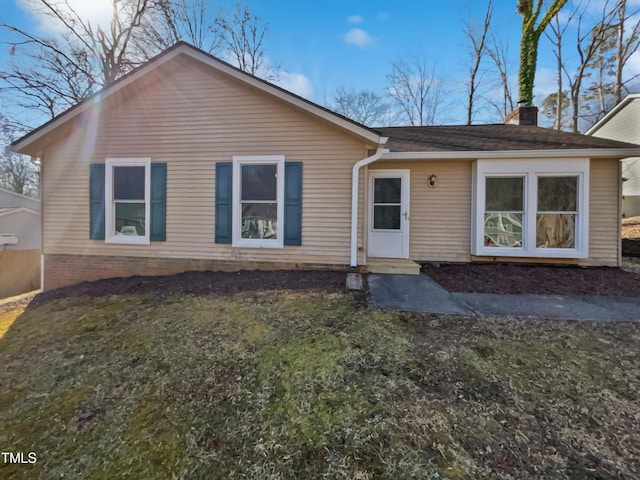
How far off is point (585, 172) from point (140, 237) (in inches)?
Answer: 372

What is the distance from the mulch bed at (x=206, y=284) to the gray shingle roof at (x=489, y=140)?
3443 mm

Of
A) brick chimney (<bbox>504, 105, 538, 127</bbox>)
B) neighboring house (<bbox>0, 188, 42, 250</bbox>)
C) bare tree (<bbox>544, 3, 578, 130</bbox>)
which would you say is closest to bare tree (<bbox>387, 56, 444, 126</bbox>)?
bare tree (<bbox>544, 3, 578, 130</bbox>)

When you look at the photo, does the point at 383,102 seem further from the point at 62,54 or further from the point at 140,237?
the point at 140,237

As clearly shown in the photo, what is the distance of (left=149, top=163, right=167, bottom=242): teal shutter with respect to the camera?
21.1 ft

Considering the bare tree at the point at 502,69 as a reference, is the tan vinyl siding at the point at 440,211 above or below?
below

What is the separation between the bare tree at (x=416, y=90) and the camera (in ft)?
67.1

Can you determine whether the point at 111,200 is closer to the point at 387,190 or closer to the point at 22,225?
the point at 387,190

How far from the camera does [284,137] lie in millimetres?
6121

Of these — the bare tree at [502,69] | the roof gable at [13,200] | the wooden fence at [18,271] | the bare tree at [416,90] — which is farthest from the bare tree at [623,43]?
the roof gable at [13,200]

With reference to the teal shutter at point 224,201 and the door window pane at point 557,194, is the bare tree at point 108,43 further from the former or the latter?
the door window pane at point 557,194

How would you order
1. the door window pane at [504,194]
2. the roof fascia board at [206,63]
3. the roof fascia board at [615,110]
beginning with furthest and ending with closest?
the roof fascia board at [615,110] → the door window pane at [504,194] → the roof fascia board at [206,63]

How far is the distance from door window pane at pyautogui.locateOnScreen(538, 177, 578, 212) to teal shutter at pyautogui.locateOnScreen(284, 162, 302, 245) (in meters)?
5.15

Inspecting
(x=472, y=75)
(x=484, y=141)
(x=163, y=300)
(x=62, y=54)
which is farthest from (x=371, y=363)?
(x=472, y=75)

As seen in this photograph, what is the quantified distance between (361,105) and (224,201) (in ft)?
61.5
